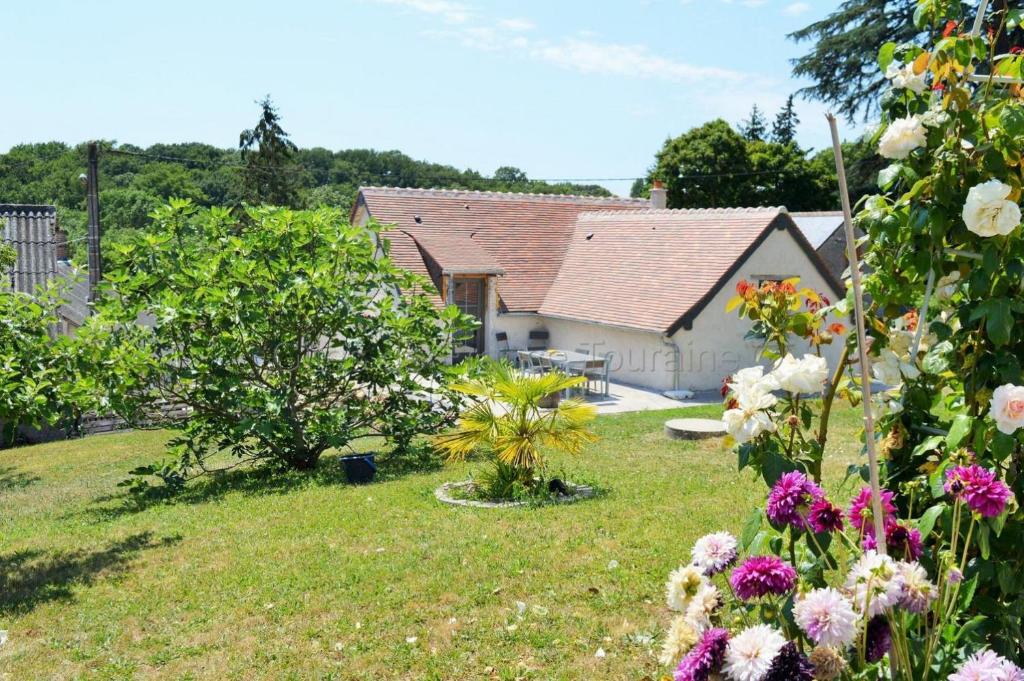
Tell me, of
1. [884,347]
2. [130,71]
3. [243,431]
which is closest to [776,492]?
[884,347]

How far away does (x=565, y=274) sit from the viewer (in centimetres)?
2742

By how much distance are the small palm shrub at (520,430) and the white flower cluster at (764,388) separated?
694cm

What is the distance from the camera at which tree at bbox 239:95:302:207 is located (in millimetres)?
45969

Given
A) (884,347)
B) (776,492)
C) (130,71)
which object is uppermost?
(130,71)

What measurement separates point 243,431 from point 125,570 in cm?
440

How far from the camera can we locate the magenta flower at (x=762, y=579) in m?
2.92

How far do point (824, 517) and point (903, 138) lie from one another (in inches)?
56.0

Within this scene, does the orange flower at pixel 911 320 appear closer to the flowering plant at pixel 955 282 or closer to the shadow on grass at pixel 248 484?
the flowering plant at pixel 955 282

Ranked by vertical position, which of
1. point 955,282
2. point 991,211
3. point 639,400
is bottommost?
point 639,400

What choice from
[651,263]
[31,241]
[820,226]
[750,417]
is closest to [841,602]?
[750,417]

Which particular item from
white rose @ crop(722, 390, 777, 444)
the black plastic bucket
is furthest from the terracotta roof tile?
white rose @ crop(722, 390, 777, 444)

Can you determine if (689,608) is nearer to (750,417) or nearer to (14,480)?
(750,417)

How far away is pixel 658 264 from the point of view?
24.4 meters

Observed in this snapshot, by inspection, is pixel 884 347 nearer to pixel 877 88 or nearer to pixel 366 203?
pixel 366 203
